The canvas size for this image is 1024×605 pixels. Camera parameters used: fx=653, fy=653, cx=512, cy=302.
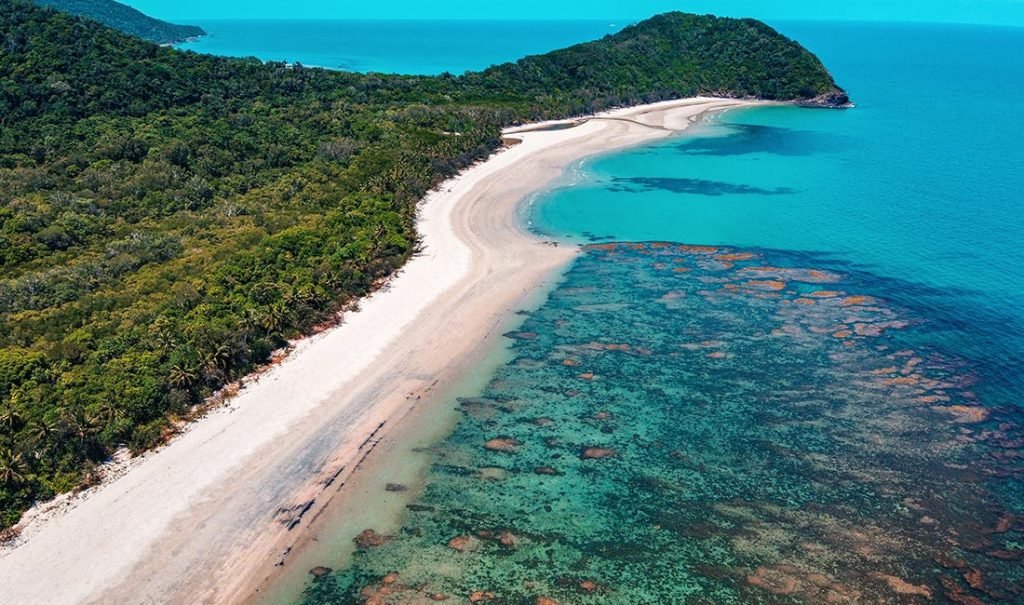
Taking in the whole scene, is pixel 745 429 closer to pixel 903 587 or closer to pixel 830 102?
pixel 903 587

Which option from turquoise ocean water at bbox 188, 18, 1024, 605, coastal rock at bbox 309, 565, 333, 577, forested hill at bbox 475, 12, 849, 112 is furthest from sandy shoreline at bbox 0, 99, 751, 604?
forested hill at bbox 475, 12, 849, 112

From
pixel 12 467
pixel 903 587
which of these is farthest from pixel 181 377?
pixel 903 587

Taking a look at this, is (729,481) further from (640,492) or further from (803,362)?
(803,362)

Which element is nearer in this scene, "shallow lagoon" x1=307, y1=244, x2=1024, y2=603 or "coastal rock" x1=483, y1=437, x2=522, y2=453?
"shallow lagoon" x1=307, y1=244, x2=1024, y2=603

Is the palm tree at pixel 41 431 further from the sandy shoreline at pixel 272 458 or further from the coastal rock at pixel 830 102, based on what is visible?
the coastal rock at pixel 830 102

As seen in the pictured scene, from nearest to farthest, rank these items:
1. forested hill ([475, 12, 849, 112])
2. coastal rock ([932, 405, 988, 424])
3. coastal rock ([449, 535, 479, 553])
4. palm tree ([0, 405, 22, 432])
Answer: coastal rock ([449, 535, 479, 553]) → palm tree ([0, 405, 22, 432]) → coastal rock ([932, 405, 988, 424]) → forested hill ([475, 12, 849, 112])

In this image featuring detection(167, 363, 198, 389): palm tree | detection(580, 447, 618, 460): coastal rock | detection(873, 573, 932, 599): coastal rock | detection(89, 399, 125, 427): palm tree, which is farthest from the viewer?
detection(167, 363, 198, 389): palm tree

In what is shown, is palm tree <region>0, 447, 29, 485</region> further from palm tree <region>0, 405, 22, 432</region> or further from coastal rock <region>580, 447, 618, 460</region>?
coastal rock <region>580, 447, 618, 460</region>
